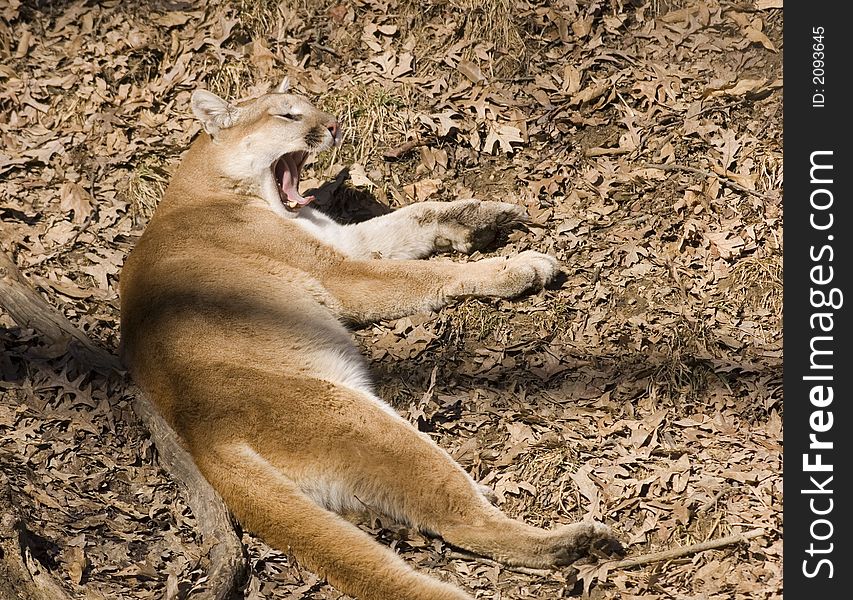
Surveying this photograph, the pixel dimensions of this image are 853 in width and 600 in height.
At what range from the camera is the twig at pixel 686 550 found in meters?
4.54

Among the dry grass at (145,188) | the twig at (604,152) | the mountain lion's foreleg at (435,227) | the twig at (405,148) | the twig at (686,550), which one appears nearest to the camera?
the twig at (686,550)

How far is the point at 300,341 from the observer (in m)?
5.46

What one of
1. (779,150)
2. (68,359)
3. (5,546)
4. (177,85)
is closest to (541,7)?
(779,150)

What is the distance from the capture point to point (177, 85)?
7.98 meters

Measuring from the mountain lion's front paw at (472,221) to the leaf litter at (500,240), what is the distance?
0.14m

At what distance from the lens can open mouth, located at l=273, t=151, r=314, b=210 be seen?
21.8 feet

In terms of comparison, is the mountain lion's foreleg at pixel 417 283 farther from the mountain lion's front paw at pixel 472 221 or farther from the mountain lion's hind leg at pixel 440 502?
the mountain lion's hind leg at pixel 440 502

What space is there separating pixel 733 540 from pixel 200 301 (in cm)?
312

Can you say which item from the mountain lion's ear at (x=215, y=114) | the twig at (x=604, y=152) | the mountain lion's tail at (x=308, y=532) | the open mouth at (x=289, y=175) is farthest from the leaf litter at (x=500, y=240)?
the mountain lion's ear at (x=215, y=114)

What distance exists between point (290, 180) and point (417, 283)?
1.34 m

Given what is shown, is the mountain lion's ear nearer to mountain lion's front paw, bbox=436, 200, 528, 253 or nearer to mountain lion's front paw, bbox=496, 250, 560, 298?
mountain lion's front paw, bbox=436, 200, 528, 253

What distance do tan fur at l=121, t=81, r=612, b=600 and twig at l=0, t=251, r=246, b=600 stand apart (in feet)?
0.38

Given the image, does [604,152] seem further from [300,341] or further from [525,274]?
[300,341]

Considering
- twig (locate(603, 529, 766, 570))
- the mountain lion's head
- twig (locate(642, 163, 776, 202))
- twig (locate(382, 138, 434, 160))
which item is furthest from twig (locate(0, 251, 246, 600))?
twig (locate(642, 163, 776, 202))
